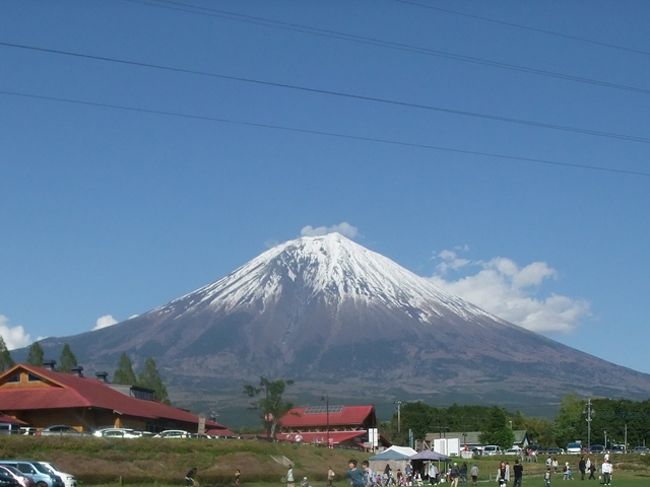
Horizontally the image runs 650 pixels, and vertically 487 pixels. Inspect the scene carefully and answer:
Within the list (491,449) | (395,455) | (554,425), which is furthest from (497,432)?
(395,455)

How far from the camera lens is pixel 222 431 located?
336 ft

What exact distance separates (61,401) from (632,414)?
101 metres

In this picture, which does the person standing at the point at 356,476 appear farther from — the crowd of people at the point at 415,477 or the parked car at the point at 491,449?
the parked car at the point at 491,449

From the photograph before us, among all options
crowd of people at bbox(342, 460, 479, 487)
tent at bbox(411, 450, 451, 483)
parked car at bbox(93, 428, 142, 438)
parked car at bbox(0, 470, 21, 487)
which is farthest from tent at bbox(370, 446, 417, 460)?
parked car at bbox(0, 470, 21, 487)

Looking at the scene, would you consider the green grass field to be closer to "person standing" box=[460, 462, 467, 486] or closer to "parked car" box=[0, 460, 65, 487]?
"person standing" box=[460, 462, 467, 486]

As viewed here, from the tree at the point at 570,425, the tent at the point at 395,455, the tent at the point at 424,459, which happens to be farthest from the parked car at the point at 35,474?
the tree at the point at 570,425

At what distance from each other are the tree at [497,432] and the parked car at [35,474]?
102 m

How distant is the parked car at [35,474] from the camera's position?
4726 cm

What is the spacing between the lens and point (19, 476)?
1737 inches

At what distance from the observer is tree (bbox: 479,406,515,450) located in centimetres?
14485

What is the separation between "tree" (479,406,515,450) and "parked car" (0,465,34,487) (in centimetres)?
10626

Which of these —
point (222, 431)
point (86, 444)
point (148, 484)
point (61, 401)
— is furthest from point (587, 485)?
point (222, 431)

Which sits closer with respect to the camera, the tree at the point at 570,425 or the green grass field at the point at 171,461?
the green grass field at the point at 171,461

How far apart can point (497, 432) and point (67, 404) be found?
260 feet
